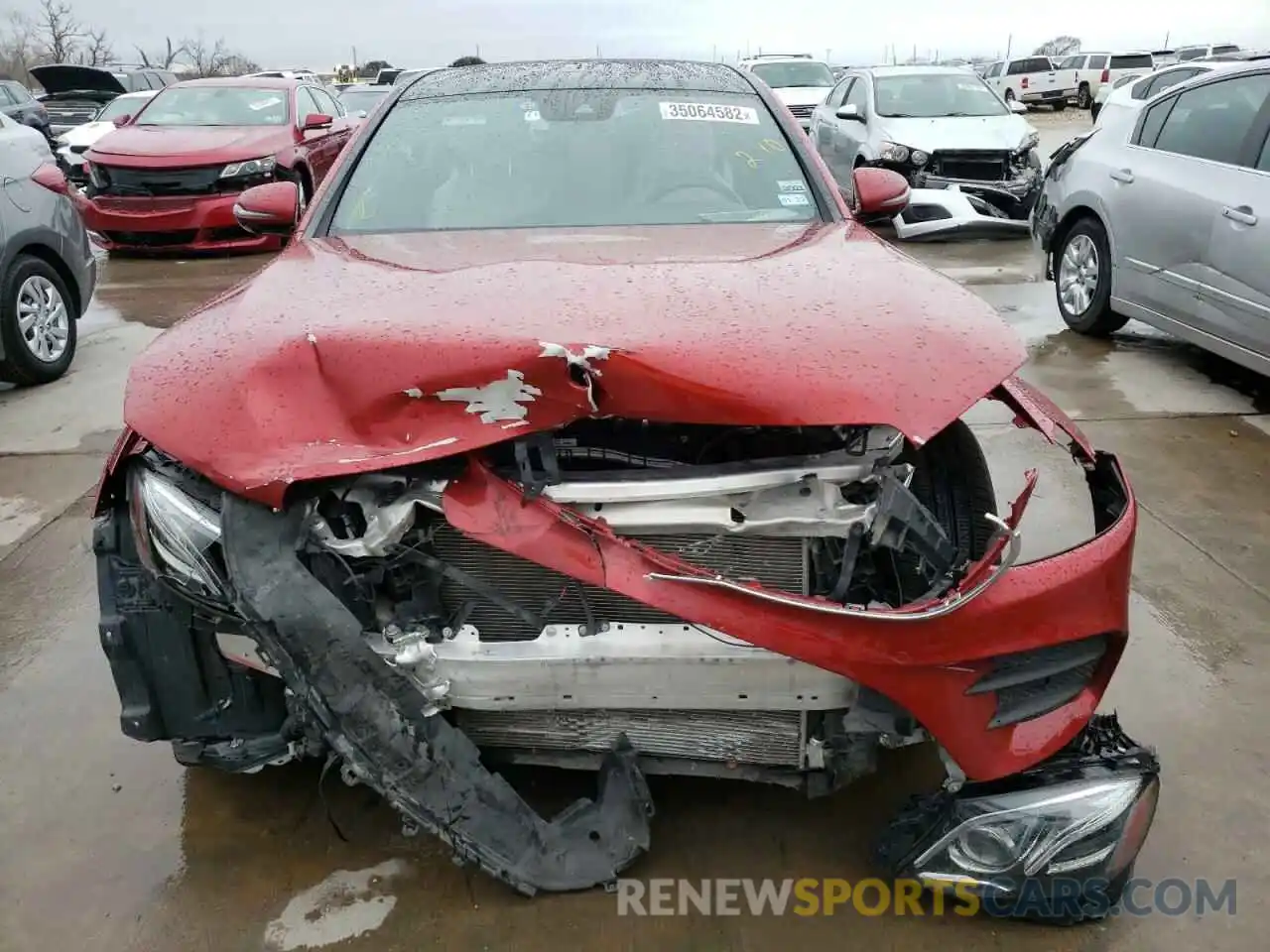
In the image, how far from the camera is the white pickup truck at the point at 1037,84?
31828mm

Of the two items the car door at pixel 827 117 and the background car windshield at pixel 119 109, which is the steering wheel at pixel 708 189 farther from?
the background car windshield at pixel 119 109

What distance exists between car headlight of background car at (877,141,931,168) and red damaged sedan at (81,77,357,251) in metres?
5.25

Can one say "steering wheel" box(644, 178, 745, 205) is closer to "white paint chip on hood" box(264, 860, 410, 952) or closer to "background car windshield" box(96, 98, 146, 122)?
"white paint chip on hood" box(264, 860, 410, 952)

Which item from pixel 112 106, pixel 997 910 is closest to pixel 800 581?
pixel 997 910

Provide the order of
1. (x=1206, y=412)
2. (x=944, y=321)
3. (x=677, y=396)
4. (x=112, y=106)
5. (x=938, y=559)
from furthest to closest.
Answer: (x=112, y=106), (x=1206, y=412), (x=944, y=321), (x=938, y=559), (x=677, y=396)

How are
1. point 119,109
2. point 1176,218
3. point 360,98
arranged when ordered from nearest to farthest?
point 1176,218 → point 119,109 → point 360,98

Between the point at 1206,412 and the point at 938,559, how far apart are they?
13.1ft

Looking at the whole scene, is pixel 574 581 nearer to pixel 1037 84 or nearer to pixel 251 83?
pixel 251 83

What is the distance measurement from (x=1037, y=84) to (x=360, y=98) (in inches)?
973

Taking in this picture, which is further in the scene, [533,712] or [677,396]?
[533,712]

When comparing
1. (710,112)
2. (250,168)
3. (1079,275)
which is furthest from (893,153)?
(710,112)

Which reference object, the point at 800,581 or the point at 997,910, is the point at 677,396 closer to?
the point at 800,581

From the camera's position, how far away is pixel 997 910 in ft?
6.88

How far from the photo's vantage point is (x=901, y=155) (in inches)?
378
